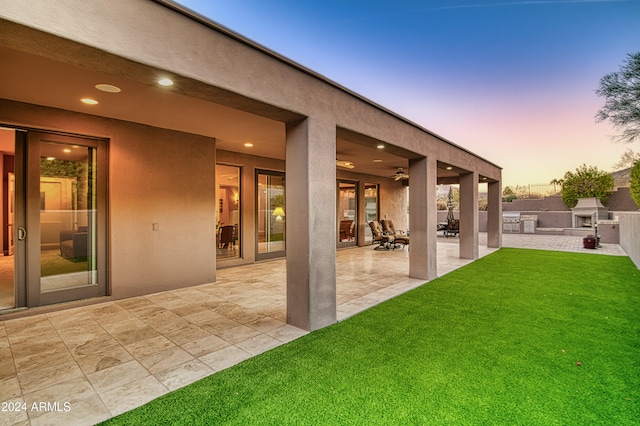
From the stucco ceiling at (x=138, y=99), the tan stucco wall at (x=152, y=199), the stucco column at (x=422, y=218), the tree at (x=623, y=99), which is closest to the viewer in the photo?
the stucco ceiling at (x=138, y=99)

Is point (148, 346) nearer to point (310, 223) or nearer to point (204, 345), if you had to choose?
point (204, 345)

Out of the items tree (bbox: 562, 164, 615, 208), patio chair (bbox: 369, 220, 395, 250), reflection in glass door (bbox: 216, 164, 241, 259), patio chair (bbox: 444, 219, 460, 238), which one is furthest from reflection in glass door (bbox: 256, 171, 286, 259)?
tree (bbox: 562, 164, 615, 208)

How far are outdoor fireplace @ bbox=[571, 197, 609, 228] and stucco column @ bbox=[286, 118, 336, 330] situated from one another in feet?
63.8

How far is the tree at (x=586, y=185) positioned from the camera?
18516mm

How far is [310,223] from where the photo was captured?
3.65m

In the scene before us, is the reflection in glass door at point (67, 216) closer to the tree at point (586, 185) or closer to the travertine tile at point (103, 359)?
the travertine tile at point (103, 359)

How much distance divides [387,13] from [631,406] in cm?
1109

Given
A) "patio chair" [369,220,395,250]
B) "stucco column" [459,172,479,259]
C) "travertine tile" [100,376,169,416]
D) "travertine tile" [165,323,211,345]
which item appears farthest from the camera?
"patio chair" [369,220,395,250]

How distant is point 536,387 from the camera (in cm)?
243

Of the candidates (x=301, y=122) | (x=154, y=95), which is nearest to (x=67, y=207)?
(x=154, y=95)

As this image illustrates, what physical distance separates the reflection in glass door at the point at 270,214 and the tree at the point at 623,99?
460 inches

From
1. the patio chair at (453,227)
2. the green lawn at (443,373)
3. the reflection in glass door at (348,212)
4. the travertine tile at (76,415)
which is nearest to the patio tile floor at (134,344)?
the travertine tile at (76,415)

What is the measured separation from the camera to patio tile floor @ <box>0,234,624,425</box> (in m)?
2.33

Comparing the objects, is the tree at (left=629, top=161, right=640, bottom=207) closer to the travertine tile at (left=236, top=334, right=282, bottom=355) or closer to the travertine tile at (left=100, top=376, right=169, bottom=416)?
the travertine tile at (left=236, top=334, right=282, bottom=355)
